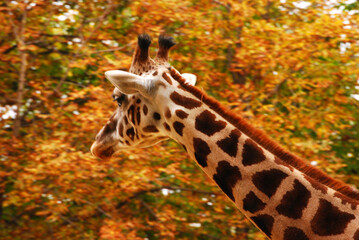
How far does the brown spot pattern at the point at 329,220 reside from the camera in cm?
224

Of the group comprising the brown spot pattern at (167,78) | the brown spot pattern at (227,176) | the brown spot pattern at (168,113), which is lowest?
the brown spot pattern at (227,176)

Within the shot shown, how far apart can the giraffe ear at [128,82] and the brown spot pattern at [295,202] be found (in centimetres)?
98

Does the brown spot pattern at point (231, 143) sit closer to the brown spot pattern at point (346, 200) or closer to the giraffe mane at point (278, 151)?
the giraffe mane at point (278, 151)

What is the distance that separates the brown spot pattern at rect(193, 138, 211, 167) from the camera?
103 inches

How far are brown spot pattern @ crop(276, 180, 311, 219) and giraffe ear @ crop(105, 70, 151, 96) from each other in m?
0.98

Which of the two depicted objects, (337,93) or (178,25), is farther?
(178,25)

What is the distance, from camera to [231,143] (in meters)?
2.54

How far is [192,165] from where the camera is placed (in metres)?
7.08

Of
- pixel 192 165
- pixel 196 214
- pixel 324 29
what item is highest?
pixel 324 29

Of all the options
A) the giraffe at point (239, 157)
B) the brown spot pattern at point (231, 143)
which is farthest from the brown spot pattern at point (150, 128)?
the brown spot pattern at point (231, 143)

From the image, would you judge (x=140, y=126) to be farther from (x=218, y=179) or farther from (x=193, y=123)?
(x=218, y=179)

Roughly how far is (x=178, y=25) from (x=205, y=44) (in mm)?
699

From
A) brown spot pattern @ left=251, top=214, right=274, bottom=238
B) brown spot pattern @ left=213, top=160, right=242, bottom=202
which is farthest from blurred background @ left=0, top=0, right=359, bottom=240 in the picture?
brown spot pattern @ left=251, top=214, right=274, bottom=238

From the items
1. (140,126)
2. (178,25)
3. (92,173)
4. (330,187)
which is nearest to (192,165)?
(92,173)
